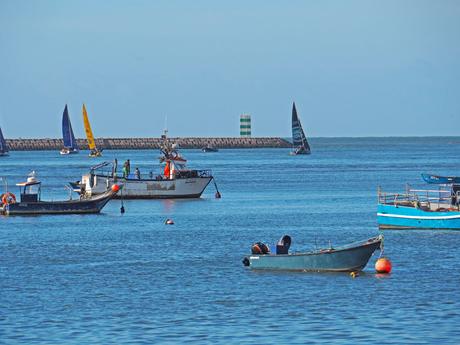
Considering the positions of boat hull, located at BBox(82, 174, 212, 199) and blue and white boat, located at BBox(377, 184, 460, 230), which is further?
boat hull, located at BBox(82, 174, 212, 199)

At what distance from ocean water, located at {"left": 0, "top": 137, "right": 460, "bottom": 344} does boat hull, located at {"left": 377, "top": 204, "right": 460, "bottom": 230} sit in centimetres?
84

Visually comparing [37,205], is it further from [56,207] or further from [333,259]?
[333,259]

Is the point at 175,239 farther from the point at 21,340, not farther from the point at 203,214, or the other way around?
the point at 21,340

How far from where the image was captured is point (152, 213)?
84.9 m

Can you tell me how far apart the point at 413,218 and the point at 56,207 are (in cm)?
2506

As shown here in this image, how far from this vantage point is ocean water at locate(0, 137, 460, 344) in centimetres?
3616

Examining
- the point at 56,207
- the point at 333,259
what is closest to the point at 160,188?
the point at 56,207

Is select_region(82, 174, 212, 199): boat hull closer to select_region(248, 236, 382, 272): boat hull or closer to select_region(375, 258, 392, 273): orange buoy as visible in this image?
select_region(248, 236, 382, 272): boat hull

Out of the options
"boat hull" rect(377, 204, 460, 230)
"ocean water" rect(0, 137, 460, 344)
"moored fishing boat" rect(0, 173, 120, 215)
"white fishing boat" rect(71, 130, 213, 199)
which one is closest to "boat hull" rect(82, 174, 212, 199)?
"white fishing boat" rect(71, 130, 213, 199)

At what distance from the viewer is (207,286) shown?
45.5 m

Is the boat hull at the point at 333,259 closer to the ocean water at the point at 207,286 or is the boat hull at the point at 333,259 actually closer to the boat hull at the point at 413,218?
the ocean water at the point at 207,286

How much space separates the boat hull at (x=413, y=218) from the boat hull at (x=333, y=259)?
17.5m

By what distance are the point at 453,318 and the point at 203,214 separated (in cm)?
4651

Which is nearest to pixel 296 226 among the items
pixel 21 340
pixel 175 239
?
pixel 175 239
